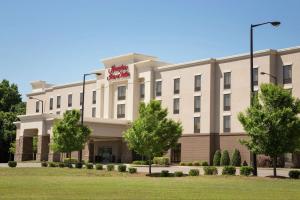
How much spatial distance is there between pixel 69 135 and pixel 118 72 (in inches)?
950

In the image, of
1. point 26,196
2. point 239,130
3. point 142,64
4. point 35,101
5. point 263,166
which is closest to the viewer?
point 26,196

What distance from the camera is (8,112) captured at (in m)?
90.6

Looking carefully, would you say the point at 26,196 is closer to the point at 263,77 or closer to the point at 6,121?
the point at 263,77

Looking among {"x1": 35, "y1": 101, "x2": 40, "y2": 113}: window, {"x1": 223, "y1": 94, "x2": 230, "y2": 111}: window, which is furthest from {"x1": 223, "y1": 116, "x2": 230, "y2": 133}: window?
{"x1": 35, "y1": 101, "x2": 40, "y2": 113}: window

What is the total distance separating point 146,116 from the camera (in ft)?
132

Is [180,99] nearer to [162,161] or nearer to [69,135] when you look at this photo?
[162,161]

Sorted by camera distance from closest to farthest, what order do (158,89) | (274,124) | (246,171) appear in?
(274,124) < (246,171) < (158,89)

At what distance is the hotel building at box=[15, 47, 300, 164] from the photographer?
186 ft

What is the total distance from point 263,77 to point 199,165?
12.8m

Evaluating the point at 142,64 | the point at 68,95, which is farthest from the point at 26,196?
the point at 68,95

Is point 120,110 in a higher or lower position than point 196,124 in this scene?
higher

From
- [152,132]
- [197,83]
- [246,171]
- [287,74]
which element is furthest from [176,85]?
[246,171]

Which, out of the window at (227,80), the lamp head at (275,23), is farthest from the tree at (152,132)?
the window at (227,80)

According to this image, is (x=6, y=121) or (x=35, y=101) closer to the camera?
(x=6, y=121)
